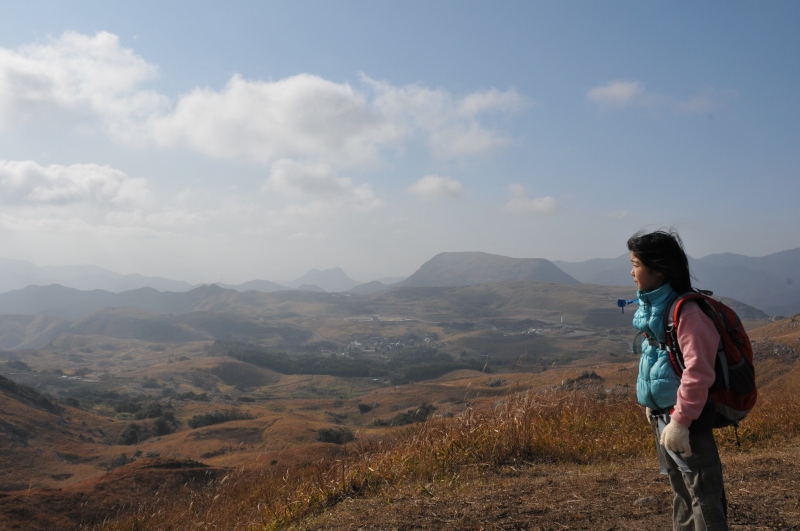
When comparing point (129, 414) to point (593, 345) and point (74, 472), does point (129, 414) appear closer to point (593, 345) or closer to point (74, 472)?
point (74, 472)

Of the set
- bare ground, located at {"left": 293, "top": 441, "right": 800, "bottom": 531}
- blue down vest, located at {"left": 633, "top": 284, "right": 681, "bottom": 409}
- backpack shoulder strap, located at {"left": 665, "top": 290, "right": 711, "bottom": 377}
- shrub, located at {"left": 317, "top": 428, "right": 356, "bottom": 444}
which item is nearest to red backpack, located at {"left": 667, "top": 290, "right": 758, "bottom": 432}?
backpack shoulder strap, located at {"left": 665, "top": 290, "right": 711, "bottom": 377}

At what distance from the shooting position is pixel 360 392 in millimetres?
55656

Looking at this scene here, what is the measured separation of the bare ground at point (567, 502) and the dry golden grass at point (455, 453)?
304mm

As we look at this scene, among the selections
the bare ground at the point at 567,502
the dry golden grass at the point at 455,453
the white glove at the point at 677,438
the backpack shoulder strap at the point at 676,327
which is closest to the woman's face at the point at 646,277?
the backpack shoulder strap at the point at 676,327

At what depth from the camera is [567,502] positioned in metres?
4.06

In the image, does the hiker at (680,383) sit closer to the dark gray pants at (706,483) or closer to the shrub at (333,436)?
the dark gray pants at (706,483)

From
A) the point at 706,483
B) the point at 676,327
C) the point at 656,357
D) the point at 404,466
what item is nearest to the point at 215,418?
the point at 404,466

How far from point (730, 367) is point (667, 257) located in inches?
25.8

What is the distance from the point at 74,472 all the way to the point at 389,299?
16997cm

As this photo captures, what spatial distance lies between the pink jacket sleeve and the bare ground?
4.87 ft

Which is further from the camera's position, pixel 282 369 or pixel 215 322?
pixel 215 322

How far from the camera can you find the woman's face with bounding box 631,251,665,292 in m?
2.92

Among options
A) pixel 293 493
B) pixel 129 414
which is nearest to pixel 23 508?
pixel 293 493

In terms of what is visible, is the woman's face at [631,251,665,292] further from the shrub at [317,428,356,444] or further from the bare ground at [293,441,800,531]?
the shrub at [317,428,356,444]
